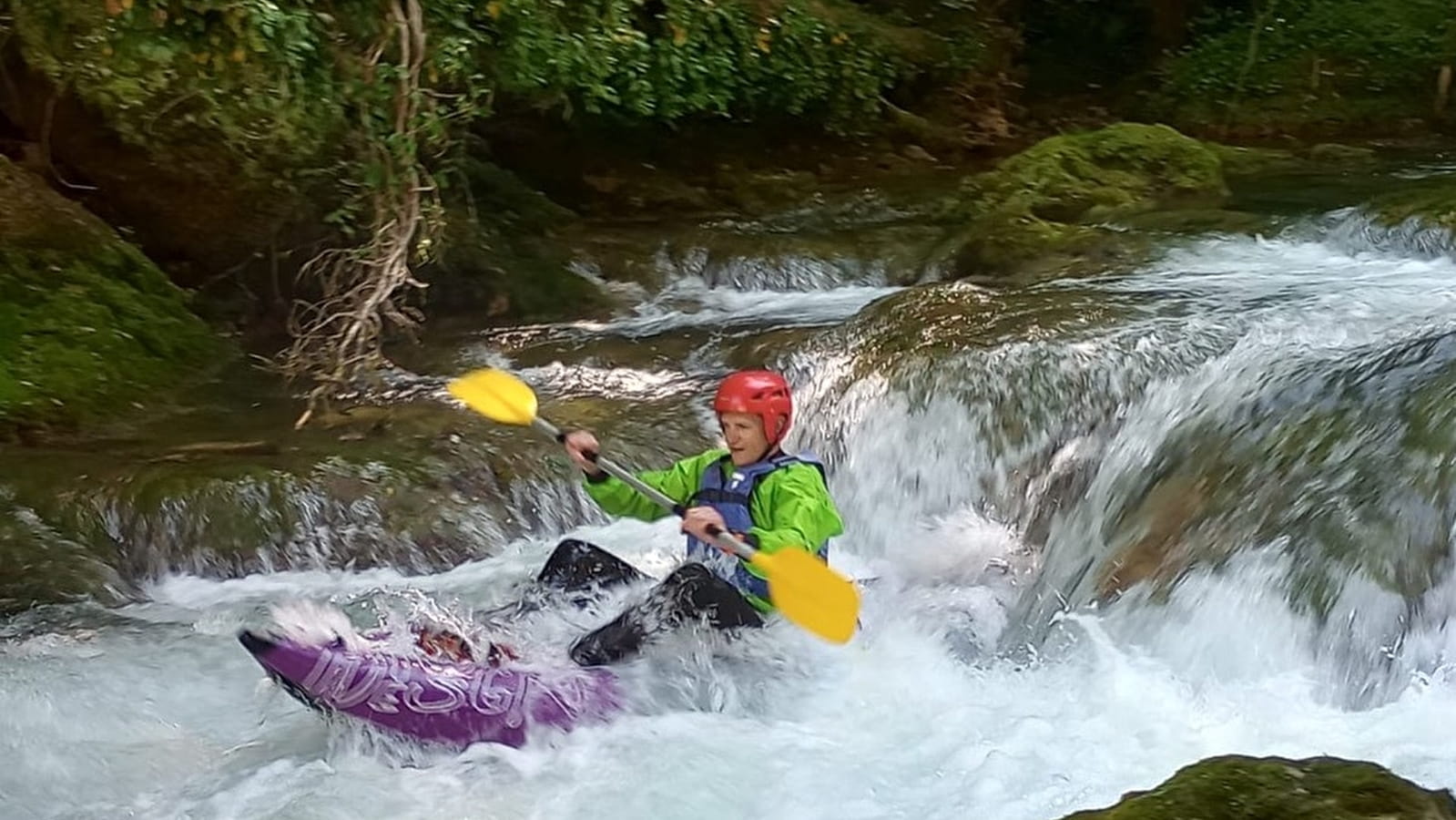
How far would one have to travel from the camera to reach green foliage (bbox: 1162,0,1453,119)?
10.8 m

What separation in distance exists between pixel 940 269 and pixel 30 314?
3.96m

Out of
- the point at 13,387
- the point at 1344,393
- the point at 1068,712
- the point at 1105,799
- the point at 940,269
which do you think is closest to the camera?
the point at 1105,799

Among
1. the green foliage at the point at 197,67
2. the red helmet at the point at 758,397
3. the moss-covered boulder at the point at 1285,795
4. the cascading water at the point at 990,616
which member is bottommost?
the cascading water at the point at 990,616

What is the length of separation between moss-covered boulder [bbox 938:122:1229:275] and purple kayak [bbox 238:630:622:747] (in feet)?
12.4

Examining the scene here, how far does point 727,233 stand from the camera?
836cm

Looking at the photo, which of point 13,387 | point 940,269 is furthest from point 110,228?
point 940,269

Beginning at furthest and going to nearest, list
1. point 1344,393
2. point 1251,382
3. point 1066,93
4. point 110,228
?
point 1066,93 → point 110,228 → point 1251,382 → point 1344,393

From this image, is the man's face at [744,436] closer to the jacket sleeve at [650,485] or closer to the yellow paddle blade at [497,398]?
the jacket sleeve at [650,485]

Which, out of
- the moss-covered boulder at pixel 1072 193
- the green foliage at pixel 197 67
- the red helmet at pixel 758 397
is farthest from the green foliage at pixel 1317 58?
the red helmet at pixel 758 397

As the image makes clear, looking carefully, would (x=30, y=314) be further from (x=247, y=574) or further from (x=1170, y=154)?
(x=1170, y=154)

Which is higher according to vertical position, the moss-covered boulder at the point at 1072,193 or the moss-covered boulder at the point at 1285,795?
the moss-covered boulder at the point at 1285,795

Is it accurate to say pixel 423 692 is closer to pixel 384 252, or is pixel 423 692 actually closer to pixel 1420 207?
pixel 384 252

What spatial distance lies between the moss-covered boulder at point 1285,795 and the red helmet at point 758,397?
1.50m

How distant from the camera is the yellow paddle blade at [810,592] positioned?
11.5 feet
